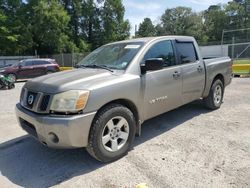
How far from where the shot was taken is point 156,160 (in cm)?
404

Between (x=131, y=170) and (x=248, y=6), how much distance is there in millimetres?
85992

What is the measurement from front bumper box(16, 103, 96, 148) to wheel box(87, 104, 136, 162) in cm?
13

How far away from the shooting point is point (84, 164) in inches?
160

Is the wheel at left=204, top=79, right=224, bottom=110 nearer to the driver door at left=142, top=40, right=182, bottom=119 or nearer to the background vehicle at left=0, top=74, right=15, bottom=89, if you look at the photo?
the driver door at left=142, top=40, right=182, bottom=119

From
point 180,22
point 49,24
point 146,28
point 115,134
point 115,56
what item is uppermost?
point 180,22

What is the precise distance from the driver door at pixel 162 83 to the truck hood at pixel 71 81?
2.13ft

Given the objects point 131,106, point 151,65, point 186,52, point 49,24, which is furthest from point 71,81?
point 49,24

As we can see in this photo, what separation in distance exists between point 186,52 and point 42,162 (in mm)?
3515

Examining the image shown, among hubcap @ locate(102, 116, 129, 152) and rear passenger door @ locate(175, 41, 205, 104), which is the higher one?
rear passenger door @ locate(175, 41, 205, 104)

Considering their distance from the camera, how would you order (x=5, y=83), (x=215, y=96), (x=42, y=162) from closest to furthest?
(x=42, y=162), (x=215, y=96), (x=5, y=83)

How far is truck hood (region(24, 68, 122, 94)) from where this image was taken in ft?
12.2

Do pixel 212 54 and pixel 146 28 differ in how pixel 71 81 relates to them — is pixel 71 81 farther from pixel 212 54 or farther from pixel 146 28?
pixel 146 28

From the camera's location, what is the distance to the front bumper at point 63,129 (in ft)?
11.6

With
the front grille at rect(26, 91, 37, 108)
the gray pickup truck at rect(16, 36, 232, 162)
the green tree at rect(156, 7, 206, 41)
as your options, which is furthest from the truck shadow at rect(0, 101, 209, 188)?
the green tree at rect(156, 7, 206, 41)
